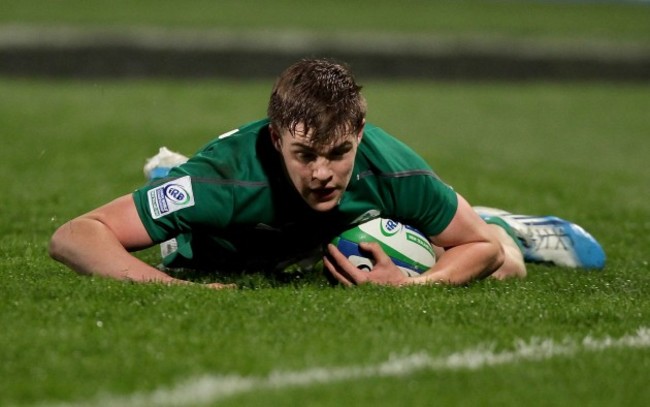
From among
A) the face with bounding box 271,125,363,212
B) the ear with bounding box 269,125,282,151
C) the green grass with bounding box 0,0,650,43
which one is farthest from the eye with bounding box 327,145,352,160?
the green grass with bounding box 0,0,650,43

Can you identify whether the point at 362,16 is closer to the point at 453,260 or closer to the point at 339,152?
the point at 453,260

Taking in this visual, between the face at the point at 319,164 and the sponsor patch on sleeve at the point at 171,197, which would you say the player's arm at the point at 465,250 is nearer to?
the face at the point at 319,164

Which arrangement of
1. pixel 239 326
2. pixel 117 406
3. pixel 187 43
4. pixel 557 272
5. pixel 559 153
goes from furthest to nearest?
1. pixel 187 43
2. pixel 559 153
3. pixel 557 272
4. pixel 239 326
5. pixel 117 406

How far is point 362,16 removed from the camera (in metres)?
33.1

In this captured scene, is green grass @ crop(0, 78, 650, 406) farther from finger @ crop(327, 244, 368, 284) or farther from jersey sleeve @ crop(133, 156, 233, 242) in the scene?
jersey sleeve @ crop(133, 156, 233, 242)

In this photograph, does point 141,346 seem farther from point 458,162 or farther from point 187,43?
point 187,43

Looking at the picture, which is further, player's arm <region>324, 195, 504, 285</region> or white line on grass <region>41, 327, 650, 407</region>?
player's arm <region>324, 195, 504, 285</region>

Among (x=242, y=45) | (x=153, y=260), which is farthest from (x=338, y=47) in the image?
(x=153, y=260)

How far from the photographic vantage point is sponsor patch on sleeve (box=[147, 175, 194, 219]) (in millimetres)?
5355

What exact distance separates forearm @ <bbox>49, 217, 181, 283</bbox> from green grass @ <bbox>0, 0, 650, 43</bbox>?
886 inches

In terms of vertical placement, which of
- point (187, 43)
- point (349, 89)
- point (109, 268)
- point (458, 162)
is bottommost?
point (187, 43)

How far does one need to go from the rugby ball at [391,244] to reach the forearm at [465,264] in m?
0.10

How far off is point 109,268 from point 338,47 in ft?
67.9

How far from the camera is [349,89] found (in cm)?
528
